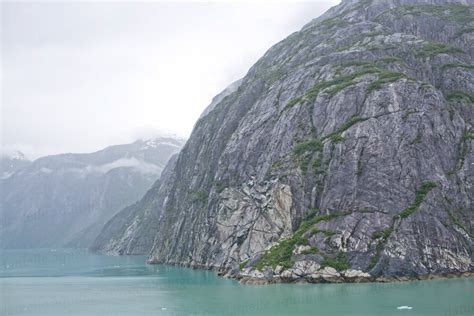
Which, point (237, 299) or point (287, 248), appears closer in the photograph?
point (237, 299)

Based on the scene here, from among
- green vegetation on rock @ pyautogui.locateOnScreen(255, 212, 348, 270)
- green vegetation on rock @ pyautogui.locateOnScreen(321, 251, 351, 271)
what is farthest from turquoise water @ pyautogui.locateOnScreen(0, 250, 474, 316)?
green vegetation on rock @ pyautogui.locateOnScreen(255, 212, 348, 270)

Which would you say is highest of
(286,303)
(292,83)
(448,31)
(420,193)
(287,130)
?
(448,31)

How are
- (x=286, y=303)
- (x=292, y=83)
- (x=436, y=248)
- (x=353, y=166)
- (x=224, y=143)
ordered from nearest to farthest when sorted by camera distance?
(x=286, y=303), (x=436, y=248), (x=353, y=166), (x=292, y=83), (x=224, y=143)

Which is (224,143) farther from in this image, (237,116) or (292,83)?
(292,83)

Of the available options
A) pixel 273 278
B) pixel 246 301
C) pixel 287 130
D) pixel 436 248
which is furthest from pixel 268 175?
pixel 246 301

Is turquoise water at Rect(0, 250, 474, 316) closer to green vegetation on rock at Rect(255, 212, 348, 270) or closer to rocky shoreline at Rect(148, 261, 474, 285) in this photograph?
rocky shoreline at Rect(148, 261, 474, 285)

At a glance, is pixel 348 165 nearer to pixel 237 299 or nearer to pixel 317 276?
pixel 317 276

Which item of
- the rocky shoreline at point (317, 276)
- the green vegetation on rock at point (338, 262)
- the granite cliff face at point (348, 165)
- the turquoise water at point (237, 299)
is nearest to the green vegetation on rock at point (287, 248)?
the granite cliff face at point (348, 165)

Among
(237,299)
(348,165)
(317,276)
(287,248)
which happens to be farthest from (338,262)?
(348,165)

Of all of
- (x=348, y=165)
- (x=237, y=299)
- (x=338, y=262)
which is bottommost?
(x=237, y=299)
